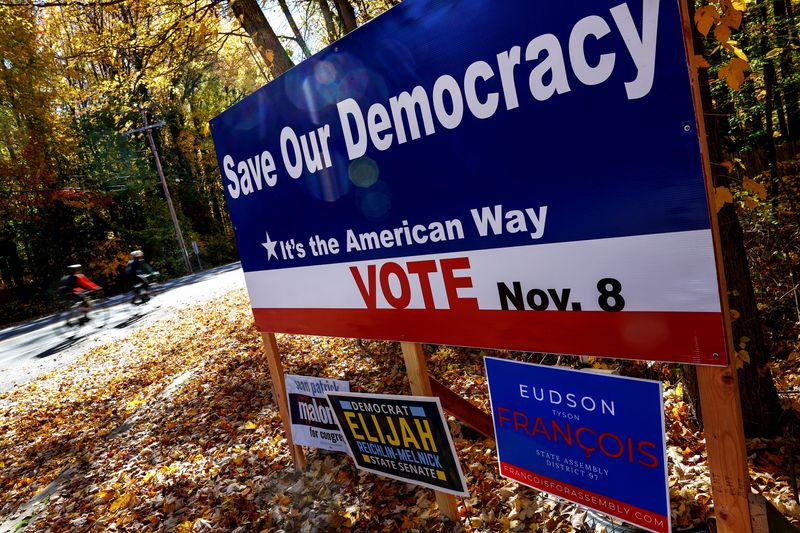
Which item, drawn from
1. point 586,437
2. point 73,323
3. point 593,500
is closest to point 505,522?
point 593,500

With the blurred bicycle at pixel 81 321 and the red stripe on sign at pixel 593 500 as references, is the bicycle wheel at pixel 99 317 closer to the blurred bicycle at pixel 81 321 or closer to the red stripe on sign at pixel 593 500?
the blurred bicycle at pixel 81 321

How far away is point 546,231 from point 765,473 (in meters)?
2.81

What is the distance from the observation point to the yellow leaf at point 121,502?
193 inches

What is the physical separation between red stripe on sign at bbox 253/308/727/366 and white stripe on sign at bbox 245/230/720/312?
0.05m

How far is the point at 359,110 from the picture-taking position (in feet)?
8.52

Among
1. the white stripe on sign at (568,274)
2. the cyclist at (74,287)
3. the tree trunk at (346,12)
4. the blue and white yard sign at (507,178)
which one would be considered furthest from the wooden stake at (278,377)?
the cyclist at (74,287)

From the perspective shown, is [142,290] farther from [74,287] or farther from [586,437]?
[586,437]

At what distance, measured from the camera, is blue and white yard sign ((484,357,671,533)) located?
2.01 meters

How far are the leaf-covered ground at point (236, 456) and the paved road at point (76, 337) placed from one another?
5.01ft

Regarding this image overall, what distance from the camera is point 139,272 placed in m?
16.0

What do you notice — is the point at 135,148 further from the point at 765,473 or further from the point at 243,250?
the point at 765,473

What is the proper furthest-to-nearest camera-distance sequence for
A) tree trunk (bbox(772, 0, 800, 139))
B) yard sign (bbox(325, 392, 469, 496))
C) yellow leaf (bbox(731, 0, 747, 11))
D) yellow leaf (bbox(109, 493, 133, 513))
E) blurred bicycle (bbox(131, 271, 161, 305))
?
blurred bicycle (bbox(131, 271, 161, 305)) < tree trunk (bbox(772, 0, 800, 139)) < yellow leaf (bbox(109, 493, 133, 513)) < yard sign (bbox(325, 392, 469, 496)) < yellow leaf (bbox(731, 0, 747, 11))

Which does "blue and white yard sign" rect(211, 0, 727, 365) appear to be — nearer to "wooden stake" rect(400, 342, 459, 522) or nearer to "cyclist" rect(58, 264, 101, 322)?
"wooden stake" rect(400, 342, 459, 522)

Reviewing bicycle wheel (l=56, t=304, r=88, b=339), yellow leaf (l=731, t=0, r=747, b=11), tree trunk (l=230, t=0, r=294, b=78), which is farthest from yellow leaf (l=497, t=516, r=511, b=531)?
bicycle wheel (l=56, t=304, r=88, b=339)
